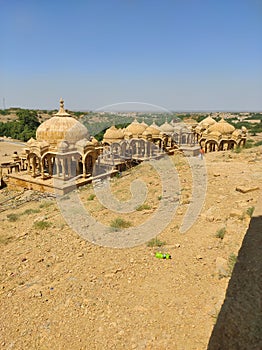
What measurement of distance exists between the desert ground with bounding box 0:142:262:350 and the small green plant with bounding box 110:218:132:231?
16 cm

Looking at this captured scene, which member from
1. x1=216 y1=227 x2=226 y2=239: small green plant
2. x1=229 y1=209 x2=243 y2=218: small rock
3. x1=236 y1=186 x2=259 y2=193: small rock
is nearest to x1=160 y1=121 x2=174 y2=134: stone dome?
x1=236 y1=186 x2=259 y2=193: small rock

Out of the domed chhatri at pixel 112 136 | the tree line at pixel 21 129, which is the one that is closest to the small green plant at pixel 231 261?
the domed chhatri at pixel 112 136

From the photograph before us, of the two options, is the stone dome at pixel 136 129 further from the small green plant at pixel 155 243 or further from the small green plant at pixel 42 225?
the small green plant at pixel 155 243

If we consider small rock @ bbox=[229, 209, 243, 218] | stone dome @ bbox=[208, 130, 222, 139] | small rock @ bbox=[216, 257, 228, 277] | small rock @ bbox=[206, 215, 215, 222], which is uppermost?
stone dome @ bbox=[208, 130, 222, 139]

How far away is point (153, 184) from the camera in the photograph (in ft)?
33.0

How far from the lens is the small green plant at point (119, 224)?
21.7 ft

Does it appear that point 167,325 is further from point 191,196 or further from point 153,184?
point 153,184

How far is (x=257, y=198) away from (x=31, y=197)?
10.2 m

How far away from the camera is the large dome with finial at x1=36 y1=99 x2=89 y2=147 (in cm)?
1527

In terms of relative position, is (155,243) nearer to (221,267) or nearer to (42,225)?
(221,267)

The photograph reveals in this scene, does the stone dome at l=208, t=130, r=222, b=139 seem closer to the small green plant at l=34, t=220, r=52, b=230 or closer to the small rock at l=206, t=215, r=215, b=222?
the small rock at l=206, t=215, r=215, b=222

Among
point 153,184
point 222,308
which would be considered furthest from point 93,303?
point 153,184

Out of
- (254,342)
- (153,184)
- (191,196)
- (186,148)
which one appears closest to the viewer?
(254,342)

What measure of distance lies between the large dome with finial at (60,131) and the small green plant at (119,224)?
9.39m
